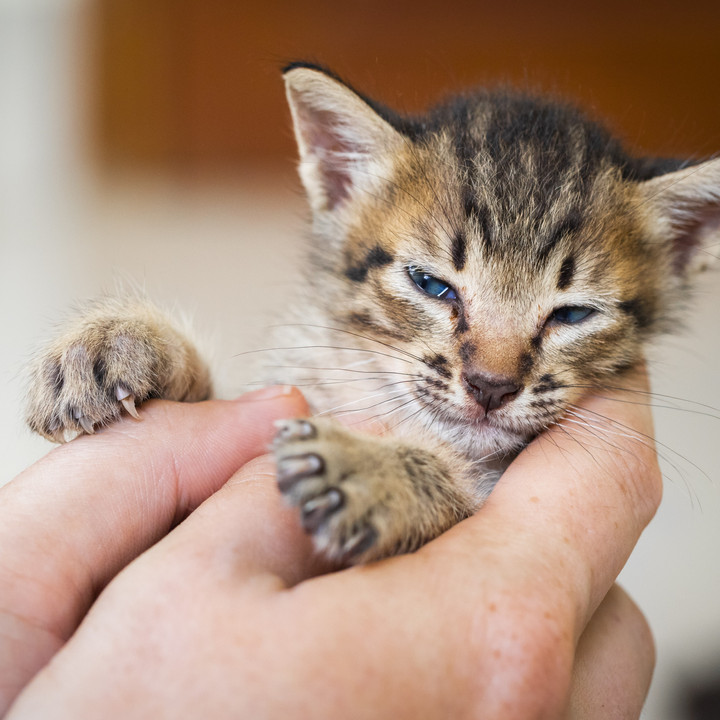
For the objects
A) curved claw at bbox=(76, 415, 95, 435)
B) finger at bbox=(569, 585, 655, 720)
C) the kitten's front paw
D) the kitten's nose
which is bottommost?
finger at bbox=(569, 585, 655, 720)


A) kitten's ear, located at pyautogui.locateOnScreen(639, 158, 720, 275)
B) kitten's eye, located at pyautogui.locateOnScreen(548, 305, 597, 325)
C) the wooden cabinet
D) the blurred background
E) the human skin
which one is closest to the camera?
the human skin

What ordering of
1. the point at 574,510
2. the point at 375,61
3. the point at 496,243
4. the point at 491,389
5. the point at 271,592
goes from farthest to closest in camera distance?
the point at 375,61 < the point at 496,243 < the point at 491,389 < the point at 574,510 < the point at 271,592

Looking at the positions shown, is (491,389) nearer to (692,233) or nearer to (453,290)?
(453,290)

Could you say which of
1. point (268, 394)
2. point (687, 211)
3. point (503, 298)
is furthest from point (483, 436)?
point (687, 211)

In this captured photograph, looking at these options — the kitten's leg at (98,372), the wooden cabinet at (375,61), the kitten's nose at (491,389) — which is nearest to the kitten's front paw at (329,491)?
the kitten's nose at (491,389)

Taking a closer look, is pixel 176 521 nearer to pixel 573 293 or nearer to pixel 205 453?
pixel 205 453

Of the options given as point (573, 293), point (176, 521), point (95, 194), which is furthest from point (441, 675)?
point (95, 194)

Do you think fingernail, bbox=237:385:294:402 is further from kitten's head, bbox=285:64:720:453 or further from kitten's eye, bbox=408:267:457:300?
kitten's eye, bbox=408:267:457:300

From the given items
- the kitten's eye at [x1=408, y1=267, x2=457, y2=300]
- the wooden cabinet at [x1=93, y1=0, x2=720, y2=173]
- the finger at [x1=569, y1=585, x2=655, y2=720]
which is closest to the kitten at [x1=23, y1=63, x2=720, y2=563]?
the kitten's eye at [x1=408, y1=267, x2=457, y2=300]
